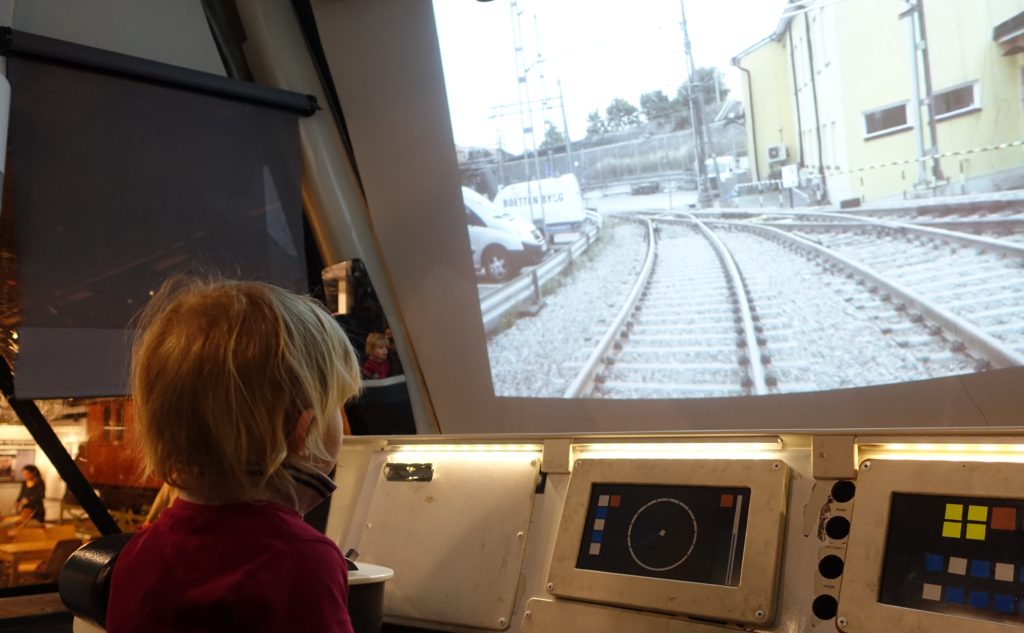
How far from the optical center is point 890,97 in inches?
98.2

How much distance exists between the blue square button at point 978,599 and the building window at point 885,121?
1628 mm

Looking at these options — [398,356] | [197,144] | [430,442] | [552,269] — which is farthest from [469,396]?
[430,442]

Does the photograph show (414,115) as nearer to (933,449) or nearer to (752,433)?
(752,433)

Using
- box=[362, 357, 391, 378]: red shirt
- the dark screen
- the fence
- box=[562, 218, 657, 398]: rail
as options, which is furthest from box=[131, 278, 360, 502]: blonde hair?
box=[362, 357, 391, 378]: red shirt

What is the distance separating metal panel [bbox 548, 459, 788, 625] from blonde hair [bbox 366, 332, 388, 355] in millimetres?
2186

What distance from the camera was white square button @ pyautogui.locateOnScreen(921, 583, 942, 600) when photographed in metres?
1.17

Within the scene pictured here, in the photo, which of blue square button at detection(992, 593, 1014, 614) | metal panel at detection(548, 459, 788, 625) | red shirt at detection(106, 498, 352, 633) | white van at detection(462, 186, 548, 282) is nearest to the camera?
red shirt at detection(106, 498, 352, 633)

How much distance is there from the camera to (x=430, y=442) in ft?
6.40

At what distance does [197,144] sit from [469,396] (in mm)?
1411

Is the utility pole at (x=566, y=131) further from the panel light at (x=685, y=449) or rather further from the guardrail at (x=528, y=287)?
the panel light at (x=685, y=449)

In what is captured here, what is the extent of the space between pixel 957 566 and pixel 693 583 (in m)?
0.37

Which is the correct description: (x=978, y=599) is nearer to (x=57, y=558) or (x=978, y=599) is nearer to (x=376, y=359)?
(x=376, y=359)

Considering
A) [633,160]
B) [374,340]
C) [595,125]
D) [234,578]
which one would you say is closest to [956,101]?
[633,160]

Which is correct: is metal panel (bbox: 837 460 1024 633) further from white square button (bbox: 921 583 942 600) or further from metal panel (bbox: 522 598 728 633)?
metal panel (bbox: 522 598 728 633)
